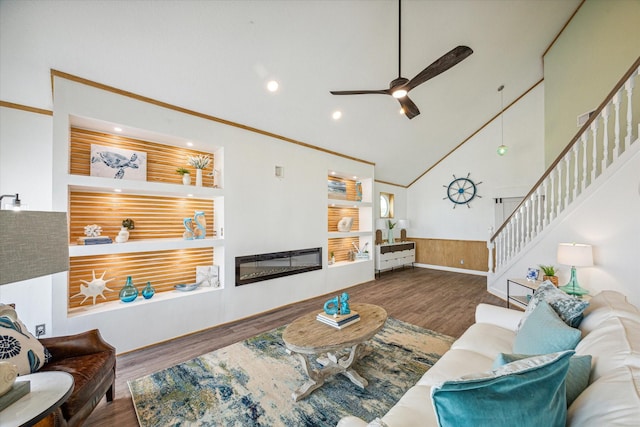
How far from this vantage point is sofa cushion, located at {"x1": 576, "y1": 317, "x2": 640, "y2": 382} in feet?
3.21

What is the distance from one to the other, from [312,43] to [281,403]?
140 inches

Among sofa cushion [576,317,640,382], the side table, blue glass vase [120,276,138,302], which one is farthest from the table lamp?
blue glass vase [120,276,138,302]

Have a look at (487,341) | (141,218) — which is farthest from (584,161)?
(141,218)

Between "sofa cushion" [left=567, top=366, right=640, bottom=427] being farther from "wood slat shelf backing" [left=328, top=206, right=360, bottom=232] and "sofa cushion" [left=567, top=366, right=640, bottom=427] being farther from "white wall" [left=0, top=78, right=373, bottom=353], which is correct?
"wood slat shelf backing" [left=328, top=206, right=360, bottom=232]

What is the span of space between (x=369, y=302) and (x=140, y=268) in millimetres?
3463

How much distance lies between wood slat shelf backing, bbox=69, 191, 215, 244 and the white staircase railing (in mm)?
5133

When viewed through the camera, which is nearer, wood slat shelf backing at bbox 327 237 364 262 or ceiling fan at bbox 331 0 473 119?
ceiling fan at bbox 331 0 473 119

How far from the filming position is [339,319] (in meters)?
2.22

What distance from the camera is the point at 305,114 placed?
380 cm

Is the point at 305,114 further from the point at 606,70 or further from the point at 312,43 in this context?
the point at 606,70

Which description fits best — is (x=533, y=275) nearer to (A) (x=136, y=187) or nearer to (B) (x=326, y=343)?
(B) (x=326, y=343)

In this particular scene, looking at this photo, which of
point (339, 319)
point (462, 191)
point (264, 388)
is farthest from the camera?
point (462, 191)

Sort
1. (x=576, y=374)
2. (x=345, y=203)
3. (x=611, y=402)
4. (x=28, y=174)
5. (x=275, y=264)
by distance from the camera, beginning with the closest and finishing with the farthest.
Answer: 1. (x=611, y=402)
2. (x=576, y=374)
3. (x=28, y=174)
4. (x=275, y=264)
5. (x=345, y=203)

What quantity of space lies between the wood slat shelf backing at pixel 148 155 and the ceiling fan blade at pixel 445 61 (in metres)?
2.96
